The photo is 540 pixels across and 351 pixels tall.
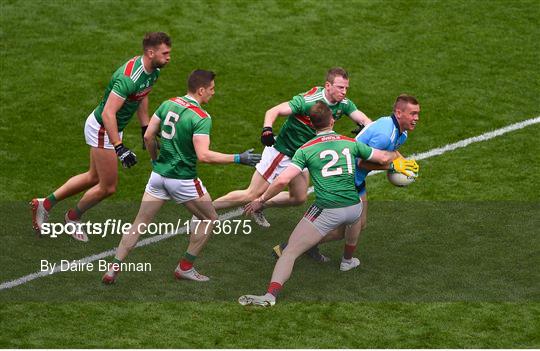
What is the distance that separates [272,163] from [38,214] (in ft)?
9.83

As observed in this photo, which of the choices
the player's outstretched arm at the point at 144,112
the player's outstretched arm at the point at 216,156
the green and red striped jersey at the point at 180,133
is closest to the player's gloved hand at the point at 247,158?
the player's outstretched arm at the point at 216,156

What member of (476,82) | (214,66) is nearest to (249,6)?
(214,66)

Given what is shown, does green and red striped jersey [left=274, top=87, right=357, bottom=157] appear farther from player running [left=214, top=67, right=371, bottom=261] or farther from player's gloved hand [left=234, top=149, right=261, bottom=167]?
player's gloved hand [left=234, top=149, right=261, bottom=167]

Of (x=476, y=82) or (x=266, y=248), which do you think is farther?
(x=476, y=82)

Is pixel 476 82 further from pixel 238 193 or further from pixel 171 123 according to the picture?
pixel 171 123

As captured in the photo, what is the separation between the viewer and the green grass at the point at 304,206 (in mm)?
13250

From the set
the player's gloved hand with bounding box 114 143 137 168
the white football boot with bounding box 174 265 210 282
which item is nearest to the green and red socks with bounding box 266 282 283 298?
the white football boot with bounding box 174 265 210 282

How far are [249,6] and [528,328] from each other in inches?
422

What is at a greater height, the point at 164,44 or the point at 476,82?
the point at 164,44

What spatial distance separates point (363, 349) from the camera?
12648mm

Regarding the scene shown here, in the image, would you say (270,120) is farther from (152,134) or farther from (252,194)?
Result: (252,194)

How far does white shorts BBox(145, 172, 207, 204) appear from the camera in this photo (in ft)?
46.0

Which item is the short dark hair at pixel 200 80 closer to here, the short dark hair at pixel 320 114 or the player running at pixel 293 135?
the player running at pixel 293 135

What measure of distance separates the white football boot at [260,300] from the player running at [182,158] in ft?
3.42
